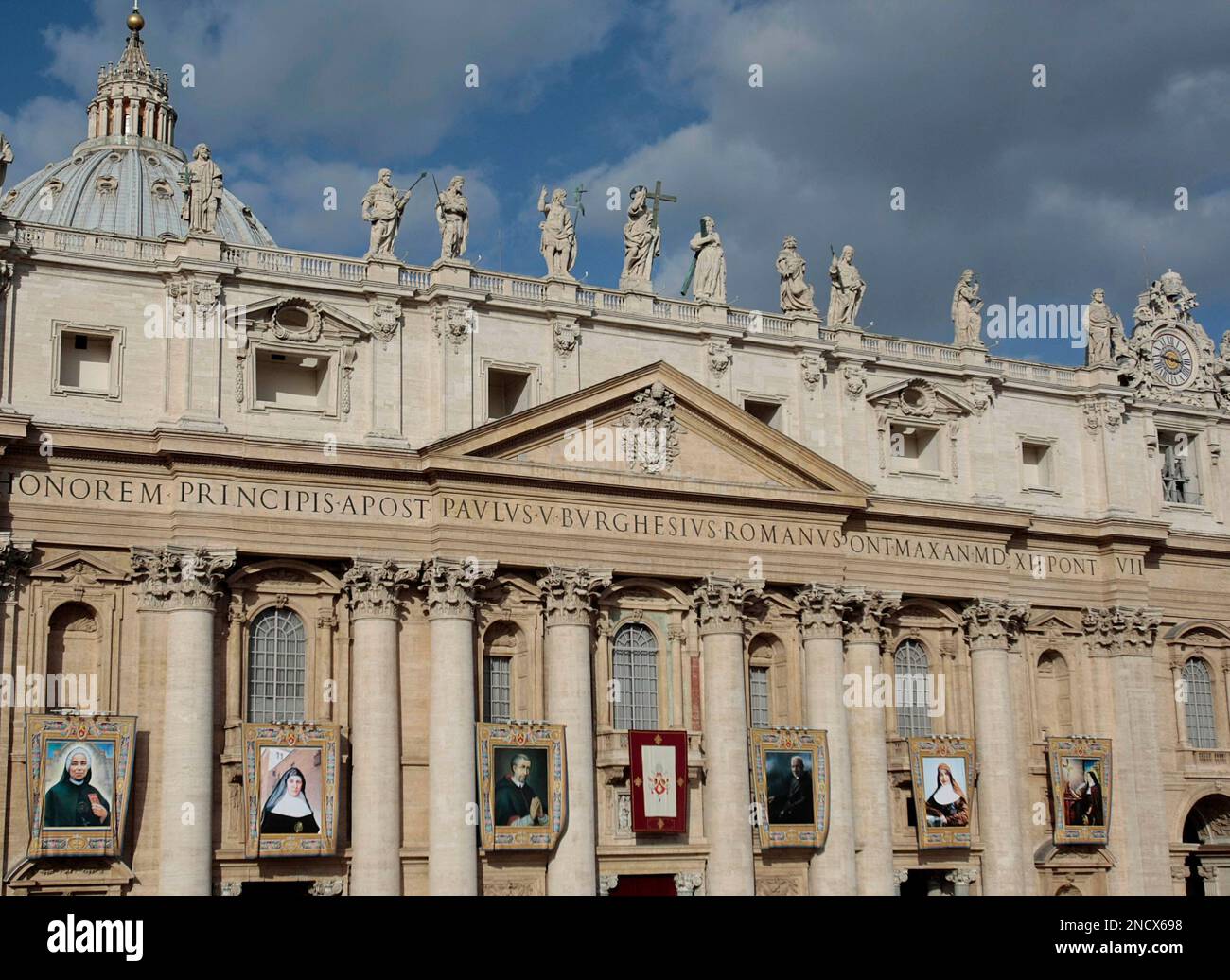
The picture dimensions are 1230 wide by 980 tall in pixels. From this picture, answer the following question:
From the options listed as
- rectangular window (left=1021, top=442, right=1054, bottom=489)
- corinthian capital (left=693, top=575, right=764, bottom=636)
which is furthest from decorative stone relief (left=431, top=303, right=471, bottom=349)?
rectangular window (left=1021, top=442, right=1054, bottom=489)

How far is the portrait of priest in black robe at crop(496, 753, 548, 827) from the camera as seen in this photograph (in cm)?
4284

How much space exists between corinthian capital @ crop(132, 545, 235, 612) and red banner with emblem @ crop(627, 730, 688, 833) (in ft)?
36.5

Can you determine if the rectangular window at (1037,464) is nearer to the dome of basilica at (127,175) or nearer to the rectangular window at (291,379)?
the rectangular window at (291,379)

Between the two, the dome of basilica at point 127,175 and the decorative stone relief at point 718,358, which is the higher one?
the dome of basilica at point 127,175

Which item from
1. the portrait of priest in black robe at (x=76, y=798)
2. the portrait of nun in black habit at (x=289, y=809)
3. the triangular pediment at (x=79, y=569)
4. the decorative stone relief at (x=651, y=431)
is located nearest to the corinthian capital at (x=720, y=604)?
the decorative stone relief at (x=651, y=431)

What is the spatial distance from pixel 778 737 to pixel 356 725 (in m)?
11.3

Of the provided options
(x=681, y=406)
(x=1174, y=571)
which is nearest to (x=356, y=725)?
(x=681, y=406)

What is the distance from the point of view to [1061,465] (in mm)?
54875

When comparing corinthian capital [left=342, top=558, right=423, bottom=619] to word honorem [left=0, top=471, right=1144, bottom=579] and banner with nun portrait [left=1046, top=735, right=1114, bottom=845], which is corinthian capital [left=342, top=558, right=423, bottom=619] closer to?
word honorem [left=0, top=471, right=1144, bottom=579]

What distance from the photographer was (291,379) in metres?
44.6

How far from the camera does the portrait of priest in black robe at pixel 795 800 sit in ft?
152

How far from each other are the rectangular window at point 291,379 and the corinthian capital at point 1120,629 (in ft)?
79.1

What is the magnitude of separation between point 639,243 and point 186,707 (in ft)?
58.5
